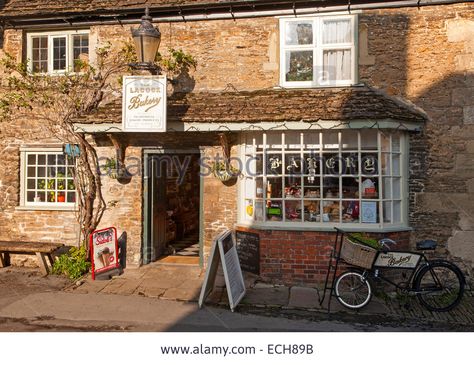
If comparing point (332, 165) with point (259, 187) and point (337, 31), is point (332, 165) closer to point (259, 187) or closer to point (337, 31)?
point (259, 187)

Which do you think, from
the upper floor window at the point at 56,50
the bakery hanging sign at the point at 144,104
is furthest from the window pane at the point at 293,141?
the upper floor window at the point at 56,50

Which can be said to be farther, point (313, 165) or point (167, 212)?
point (167, 212)

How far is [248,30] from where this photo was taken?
8680mm

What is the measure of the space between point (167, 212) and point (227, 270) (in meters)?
4.34

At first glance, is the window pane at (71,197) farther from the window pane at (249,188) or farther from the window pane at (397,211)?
the window pane at (397,211)

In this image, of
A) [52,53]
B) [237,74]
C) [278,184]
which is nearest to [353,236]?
[278,184]

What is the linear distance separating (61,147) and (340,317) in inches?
269

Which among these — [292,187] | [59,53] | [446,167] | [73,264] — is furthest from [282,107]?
[59,53]

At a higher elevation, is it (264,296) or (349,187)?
(349,187)

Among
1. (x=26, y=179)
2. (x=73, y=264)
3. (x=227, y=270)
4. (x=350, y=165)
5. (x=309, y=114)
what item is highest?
(x=309, y=114)

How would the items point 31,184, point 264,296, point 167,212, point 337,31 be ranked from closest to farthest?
1. point 264,296
2. point 337,31
3. point 31,184
4. point 167,212

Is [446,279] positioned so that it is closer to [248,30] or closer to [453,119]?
[453,119]

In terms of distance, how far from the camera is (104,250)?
27.0 ft

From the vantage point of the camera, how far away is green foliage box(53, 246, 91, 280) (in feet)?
27.3
